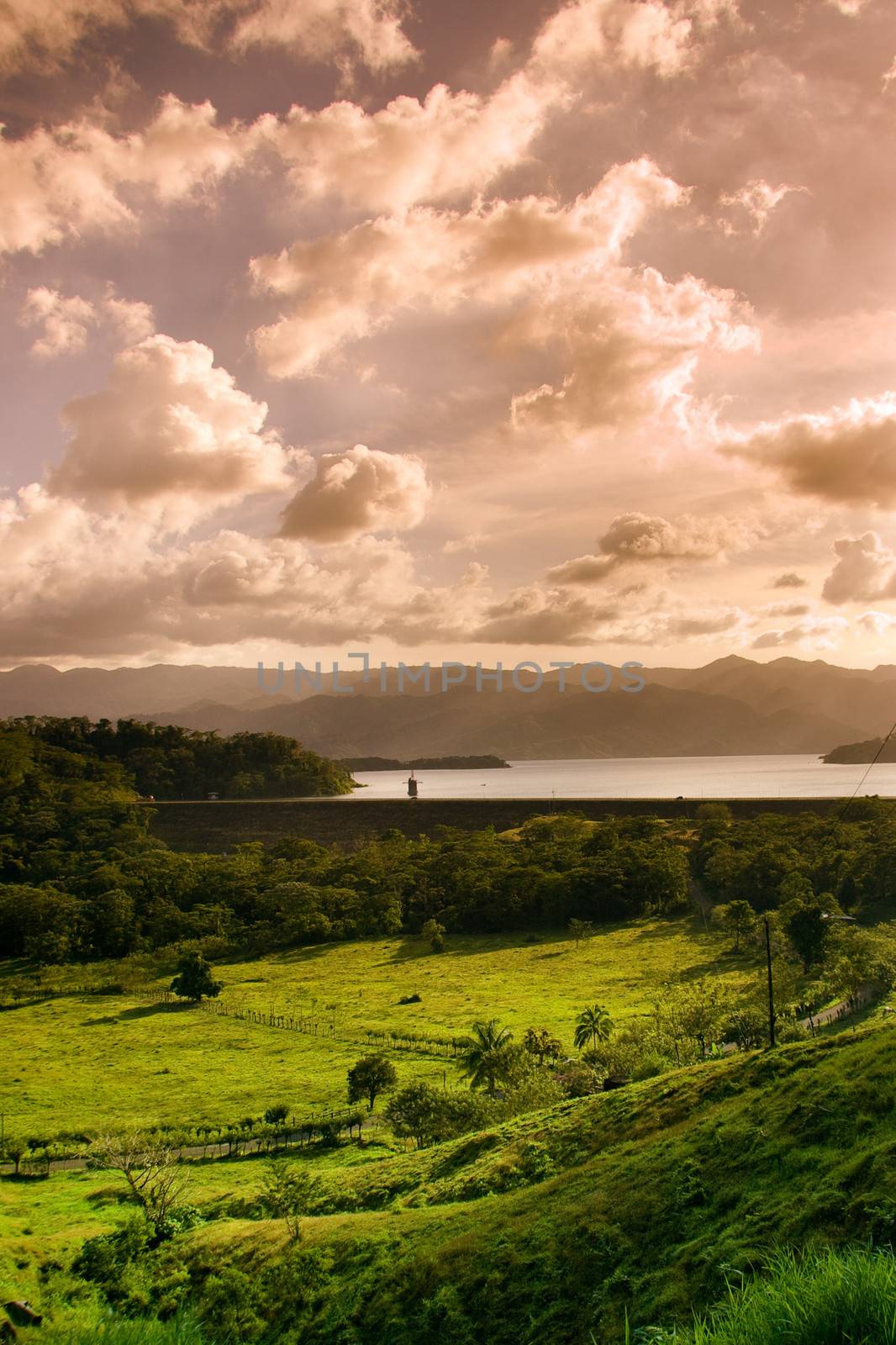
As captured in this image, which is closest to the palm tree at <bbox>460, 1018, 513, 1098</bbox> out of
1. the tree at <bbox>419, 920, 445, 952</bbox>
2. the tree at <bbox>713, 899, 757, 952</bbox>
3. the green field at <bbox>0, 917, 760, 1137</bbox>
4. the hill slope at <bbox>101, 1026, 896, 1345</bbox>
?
the green field at <bbox>0, 917, 760, 1137</bbox>

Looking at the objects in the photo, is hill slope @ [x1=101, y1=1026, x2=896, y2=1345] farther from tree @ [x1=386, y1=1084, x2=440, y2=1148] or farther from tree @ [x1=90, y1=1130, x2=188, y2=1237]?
tree @ [x1=386, y1=1084, x2=440, y2=1148]

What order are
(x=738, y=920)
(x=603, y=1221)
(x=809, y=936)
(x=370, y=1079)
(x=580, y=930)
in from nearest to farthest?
1. (x=603, y=1221)
2. (x=370, y=1079)
3. (x=809, y=936)
4. (x=738, y=920)
5. (x=580, y=930)

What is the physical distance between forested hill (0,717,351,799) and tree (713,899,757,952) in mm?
105576

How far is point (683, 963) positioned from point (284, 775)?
115376mm

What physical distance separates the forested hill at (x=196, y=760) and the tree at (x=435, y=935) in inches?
3318

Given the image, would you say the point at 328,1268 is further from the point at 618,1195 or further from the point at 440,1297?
the point at 618,1195

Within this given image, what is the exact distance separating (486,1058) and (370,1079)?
649 centimetres

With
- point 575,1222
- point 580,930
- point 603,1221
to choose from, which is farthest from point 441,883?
point 603,1221

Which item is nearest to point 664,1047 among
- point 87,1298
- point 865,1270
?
point 87,1298

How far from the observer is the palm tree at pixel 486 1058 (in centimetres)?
3816

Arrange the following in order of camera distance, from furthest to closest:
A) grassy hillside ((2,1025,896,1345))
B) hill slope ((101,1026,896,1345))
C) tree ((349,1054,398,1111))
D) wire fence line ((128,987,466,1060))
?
wire fence line ((128,987,466,1060)), tree ((349,1054,398,1111)), grassy hillside ((2,1025,896,1345)), hill slope ((101,1026,896,1345))

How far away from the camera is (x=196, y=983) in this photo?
62625mm

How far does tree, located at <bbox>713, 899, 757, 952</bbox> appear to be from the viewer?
68062mm

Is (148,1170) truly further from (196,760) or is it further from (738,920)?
(196,760)
